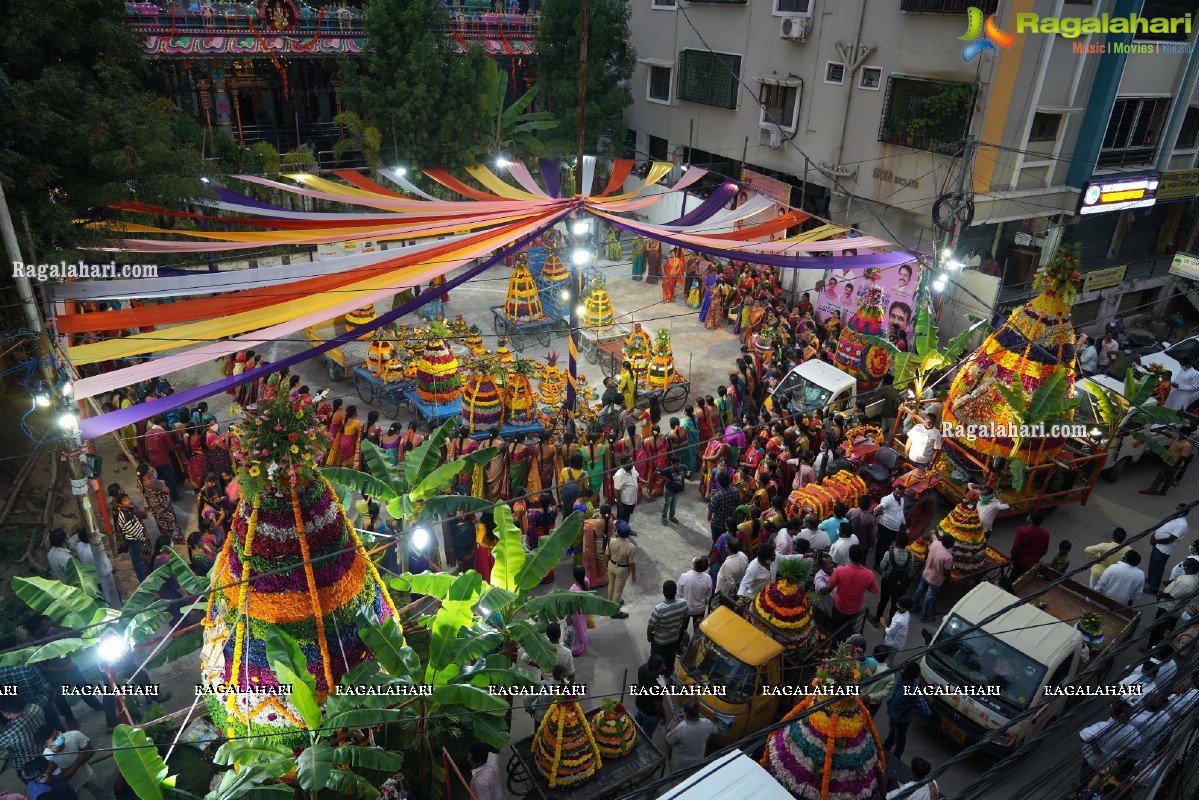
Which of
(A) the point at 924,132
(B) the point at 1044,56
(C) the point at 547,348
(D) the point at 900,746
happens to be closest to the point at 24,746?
(D) the point at 900,746

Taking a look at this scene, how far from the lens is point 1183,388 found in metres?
12.1

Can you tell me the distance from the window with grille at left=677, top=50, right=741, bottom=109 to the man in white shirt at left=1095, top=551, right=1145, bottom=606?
14.9 m

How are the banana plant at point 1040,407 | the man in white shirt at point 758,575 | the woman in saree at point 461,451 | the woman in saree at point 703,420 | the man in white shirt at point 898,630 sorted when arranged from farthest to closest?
the woman in saree at point 703,420, the woman in saree at point 461,451, the banana plant at point 1040,407, the man in white shirt at point 758,575, the man in white shirt at point 898,630

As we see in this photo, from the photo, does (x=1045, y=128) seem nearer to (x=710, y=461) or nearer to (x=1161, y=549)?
(x=1161, y=549)

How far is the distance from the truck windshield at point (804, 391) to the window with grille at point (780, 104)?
8.48 metres

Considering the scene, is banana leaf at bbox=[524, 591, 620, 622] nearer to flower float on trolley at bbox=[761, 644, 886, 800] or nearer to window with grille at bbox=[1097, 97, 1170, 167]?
flower float on trolley at bbox=[761, 644, 886, 800]

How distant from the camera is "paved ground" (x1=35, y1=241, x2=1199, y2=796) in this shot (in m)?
7.14

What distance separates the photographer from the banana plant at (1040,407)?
31.5 feet

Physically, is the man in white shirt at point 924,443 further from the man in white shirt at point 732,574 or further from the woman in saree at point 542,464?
the woman in saree at point 542,464

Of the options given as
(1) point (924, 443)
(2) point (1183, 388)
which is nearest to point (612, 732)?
(1) point (924, 443)

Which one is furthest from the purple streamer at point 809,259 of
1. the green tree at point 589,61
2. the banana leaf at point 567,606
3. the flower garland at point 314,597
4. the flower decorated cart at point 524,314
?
the green tree at point 589,61

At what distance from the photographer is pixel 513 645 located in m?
6.84

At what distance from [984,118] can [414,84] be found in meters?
11.6

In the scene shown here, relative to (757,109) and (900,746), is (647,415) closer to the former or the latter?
(900,746)
